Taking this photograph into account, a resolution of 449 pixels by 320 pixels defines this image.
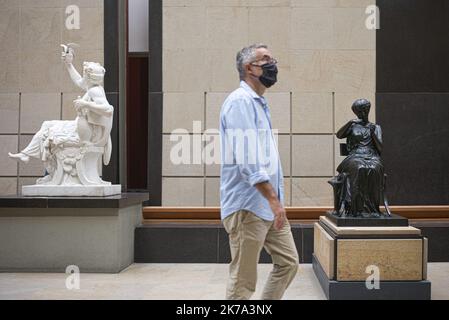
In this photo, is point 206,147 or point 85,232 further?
point 206,147

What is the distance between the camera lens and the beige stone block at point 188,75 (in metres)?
7.90

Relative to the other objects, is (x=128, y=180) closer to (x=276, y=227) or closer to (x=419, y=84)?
(x=419, y=84)

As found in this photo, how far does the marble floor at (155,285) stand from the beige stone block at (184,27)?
3.53 meters

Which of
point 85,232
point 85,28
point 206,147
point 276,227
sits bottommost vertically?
point 85,232

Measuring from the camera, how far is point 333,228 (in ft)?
16.3

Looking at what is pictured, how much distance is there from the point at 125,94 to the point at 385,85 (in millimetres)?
4192

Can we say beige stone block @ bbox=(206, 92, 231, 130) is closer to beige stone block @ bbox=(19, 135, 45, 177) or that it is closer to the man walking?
beige stone block @ bbox=(19, 135, 45, 177)

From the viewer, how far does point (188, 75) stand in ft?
25.9

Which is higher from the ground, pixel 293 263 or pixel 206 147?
pixel 206 147

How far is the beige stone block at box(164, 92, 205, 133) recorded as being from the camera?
787cm

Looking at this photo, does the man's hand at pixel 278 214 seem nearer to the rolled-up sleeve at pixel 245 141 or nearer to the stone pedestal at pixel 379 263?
the rolled-up sleeve at pixel 245 141

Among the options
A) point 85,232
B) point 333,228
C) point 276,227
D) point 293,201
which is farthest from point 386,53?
point 276,227

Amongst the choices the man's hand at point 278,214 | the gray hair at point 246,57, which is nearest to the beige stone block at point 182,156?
the gray hair at point 246,57

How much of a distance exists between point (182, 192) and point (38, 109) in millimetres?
2696
